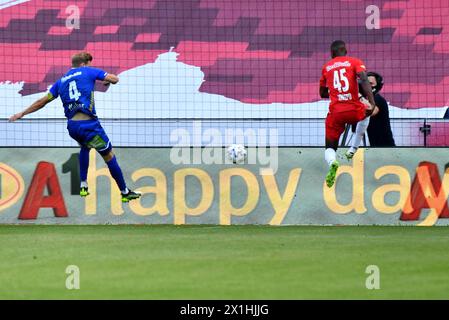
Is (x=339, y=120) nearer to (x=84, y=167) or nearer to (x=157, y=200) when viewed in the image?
(x=157, y=200)

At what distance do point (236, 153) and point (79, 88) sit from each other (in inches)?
102

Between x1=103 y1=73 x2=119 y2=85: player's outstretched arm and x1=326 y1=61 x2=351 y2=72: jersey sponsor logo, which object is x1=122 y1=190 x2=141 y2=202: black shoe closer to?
x1=103 y1=73 x2=119 y2=85: player's outstretched arm

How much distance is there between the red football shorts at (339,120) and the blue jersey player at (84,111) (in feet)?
8.81

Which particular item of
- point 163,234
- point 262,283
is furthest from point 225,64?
point 262,283

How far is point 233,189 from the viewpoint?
15570mm

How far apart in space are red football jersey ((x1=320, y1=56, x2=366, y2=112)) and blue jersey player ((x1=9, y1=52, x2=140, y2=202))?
2892 millimetres

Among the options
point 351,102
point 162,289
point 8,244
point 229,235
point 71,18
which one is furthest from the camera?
point 71,18

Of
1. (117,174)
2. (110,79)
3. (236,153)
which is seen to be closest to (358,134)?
(236,153)

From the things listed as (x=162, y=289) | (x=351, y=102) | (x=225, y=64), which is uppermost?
(x=225, y=64)

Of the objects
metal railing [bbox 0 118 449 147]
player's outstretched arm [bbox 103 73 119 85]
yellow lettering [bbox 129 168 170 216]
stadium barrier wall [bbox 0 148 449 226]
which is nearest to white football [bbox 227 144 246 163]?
stadium barrier wall [bbox 0 148 449 226]

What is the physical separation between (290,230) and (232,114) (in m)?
10.4

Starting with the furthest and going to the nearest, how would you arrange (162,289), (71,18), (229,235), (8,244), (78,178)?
(71,18) < (78,178) < (229,235) < (8,244) < (162,289)

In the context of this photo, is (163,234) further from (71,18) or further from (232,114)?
(71,18)

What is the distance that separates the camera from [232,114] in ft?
79.9
